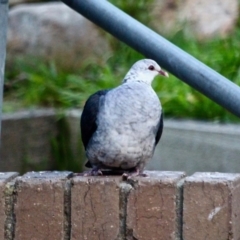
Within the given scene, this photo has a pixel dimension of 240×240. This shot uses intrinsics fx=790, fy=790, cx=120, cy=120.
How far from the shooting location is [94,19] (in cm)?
200

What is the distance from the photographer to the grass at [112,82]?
178 inches

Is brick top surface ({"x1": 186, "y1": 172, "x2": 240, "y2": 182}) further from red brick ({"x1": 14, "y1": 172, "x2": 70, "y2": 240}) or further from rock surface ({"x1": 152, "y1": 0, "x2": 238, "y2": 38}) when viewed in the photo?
rock surface ({"x1": 152, "y1": 0, "x2": 238, "y2": 38})

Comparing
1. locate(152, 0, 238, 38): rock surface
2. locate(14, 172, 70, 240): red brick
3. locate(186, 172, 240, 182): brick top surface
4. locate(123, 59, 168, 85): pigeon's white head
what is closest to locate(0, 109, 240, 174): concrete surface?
locate(152, 0, 238, 38): rock surface

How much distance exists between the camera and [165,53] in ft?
6.17

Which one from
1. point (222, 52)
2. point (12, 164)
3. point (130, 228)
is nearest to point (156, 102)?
point (130, 228)

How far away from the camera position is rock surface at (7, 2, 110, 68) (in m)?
5.25

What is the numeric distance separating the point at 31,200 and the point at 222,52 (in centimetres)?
329

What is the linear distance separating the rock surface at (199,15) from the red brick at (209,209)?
382 cm

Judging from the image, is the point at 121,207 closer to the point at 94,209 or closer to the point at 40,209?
the point at 94,209

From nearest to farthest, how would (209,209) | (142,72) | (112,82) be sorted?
(209,209) → (142,72) → (112,82)

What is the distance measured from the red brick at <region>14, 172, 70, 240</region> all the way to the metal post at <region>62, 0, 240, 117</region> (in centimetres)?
38

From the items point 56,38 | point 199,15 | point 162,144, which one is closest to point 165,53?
point 162,144

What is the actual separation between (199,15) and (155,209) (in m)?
4.03

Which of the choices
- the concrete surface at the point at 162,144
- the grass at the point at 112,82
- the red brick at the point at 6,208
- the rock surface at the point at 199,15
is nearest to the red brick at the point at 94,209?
the red brick at the point at 6,208
